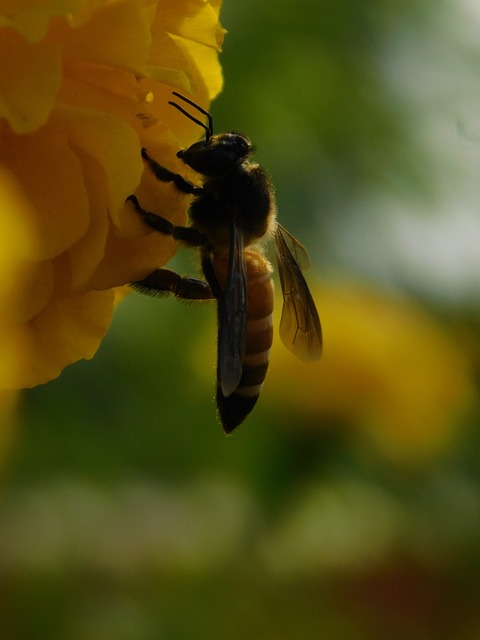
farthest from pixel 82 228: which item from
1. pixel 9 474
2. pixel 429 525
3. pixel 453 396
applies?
pixel 453 396

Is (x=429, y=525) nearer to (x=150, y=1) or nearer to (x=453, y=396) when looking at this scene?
(x=453, y=396)

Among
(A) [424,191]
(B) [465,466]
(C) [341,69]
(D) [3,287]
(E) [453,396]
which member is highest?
(C) [341,69]

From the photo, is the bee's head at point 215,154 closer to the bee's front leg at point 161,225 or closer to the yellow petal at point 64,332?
the bee's front leg at point 161,225

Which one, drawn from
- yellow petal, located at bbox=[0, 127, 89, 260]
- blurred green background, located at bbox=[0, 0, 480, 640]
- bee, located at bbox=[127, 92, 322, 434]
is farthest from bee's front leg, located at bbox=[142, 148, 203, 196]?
blurred green background, located at bbox=[0, 0, 480, 640]

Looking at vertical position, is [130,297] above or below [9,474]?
above

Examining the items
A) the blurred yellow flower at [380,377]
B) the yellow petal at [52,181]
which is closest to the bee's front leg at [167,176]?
the yellow petal at [52,181]

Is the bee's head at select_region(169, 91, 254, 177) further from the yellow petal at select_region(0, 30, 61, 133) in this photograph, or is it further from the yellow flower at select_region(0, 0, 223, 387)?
the yellow petal at select_region(0, 30, 61, 133)
